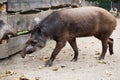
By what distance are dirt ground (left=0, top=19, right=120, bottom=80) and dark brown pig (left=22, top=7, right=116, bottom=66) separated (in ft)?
0.89

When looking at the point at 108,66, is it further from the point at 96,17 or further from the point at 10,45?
the point at 10,45

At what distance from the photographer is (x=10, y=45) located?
7.38 m

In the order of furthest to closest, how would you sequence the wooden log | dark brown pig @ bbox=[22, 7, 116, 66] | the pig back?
the wooden log, the pig back, dark brown pig @ bbox=[22, 7, 116, 66]

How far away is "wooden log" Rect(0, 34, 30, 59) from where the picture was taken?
282 inches

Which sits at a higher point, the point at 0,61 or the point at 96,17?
the point at 96,17

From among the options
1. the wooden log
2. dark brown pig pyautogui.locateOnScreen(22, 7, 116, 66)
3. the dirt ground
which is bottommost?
the dirt ground

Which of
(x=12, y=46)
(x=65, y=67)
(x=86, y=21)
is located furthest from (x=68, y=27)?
(x=12, y=46)

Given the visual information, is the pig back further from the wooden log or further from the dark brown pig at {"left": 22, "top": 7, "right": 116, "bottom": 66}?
the wooden log

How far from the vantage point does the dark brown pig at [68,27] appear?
6.77 metres

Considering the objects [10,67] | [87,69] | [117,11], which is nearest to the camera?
[87,69]

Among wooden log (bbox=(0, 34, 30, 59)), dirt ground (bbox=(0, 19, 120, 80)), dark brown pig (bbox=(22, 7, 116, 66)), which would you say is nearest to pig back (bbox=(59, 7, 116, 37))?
dark brown pig (bbox=(22, 7, 116, 66))

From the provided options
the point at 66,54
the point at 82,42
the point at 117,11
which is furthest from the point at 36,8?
the point at 117,11

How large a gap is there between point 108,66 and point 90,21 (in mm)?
915

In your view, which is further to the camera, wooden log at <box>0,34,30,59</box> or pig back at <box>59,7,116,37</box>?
wooden log at <box>0,34,30,59</box>
